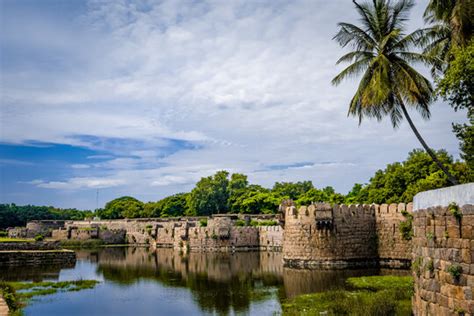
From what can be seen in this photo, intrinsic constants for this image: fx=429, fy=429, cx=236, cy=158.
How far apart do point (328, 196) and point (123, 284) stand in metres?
41.8

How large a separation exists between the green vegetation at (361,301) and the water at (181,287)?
101cm

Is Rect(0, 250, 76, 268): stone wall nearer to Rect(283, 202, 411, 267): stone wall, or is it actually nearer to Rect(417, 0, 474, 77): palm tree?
Rect(283, 202, 411, 267): stone wall

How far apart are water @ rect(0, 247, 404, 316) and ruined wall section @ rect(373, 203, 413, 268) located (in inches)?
103

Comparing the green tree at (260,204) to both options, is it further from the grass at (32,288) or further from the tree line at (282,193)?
the grass at (32,288)

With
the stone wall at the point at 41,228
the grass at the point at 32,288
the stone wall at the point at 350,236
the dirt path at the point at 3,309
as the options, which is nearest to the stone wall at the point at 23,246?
the grass at the point at 32,288

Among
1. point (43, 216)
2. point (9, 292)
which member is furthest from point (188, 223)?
point (43, 216)

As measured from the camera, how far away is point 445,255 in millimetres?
9750

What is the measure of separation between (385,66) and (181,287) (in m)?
15.6

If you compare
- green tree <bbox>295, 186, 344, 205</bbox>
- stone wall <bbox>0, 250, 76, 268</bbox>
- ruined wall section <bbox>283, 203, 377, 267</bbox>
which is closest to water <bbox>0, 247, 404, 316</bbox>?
ruined wall section <bbox>283, 203, 377, 267</bbox>

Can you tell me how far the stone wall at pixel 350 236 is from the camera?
29375 mm

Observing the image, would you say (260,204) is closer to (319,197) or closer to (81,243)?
(319,197)

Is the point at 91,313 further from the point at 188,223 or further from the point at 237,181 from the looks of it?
the point at 237,181

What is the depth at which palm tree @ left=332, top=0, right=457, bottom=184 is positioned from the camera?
1922 centimetres

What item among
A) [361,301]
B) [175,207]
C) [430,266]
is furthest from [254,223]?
[430,266]
